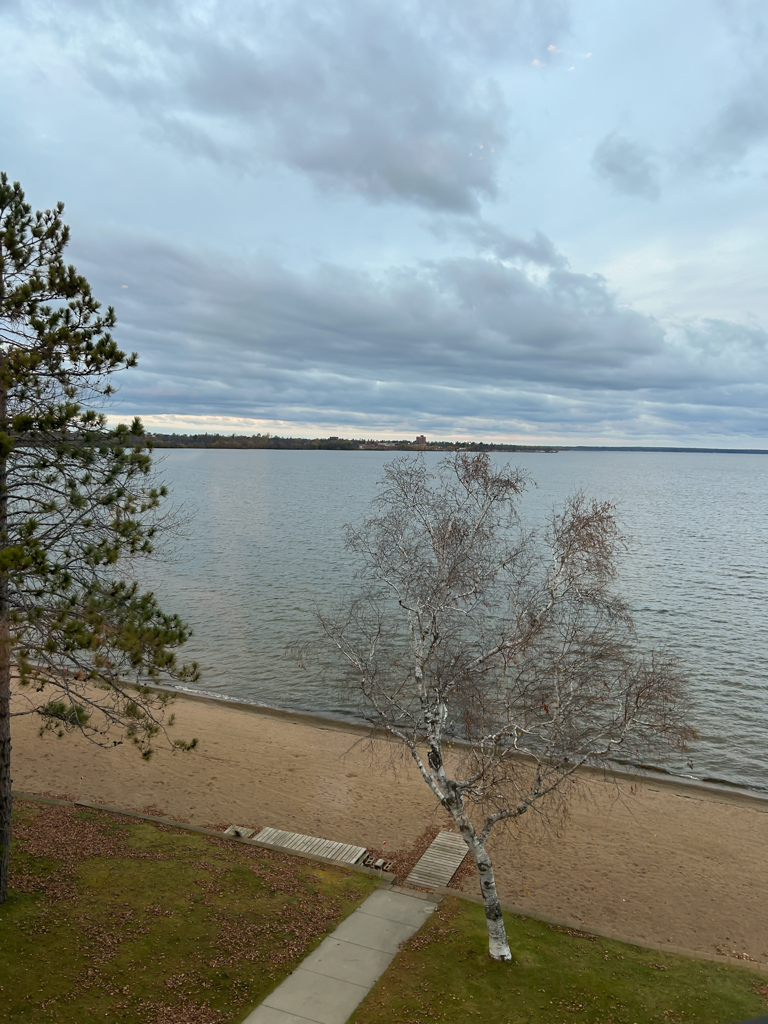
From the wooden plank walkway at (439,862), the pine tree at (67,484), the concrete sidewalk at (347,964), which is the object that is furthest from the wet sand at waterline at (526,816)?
the pine tree at (67,484)

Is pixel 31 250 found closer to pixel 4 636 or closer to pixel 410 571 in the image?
pixel 4 636

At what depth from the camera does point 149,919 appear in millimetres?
12062

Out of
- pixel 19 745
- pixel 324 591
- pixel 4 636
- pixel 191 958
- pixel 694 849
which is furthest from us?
pixel 324 591

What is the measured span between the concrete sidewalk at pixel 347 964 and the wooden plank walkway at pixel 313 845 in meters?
2.18

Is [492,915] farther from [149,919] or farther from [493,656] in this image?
[149,919]

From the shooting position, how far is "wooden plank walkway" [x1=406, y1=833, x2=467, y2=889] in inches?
617

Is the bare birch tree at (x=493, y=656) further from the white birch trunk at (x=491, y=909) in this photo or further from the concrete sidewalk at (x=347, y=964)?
the concrete sidewalk at (x=347, y=964)

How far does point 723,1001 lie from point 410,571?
378 inches

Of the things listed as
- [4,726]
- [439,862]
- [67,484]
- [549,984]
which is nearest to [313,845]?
[439,862]

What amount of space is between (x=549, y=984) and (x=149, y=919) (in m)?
7.46

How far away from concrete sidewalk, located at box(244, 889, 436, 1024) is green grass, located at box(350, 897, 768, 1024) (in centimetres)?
29

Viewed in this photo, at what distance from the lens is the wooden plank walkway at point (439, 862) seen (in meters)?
15.7

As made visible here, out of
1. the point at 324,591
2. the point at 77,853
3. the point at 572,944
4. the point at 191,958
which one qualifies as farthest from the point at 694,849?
the point at 324,591

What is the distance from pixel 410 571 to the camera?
14.5 m
